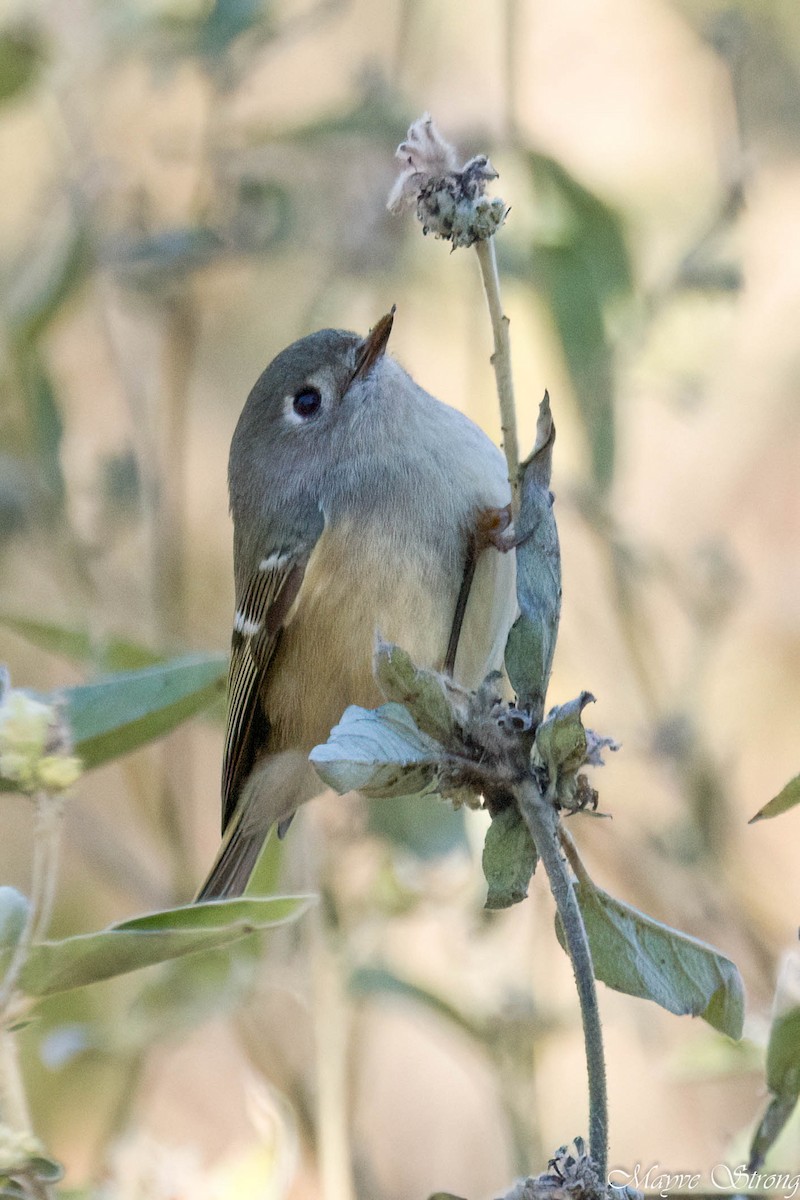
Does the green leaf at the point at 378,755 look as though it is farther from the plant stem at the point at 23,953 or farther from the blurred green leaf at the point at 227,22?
the blurred green leaf at the point at 227,22

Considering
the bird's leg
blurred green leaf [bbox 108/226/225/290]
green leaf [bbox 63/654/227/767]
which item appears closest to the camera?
green leaf [bbox 63/654/227/767]

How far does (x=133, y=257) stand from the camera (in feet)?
7.06

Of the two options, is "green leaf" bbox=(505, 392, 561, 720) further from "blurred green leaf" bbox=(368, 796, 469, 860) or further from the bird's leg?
"blurred green leaf" bbox=(368, 796, 469, 860)

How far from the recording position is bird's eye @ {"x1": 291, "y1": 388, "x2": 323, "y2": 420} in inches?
70.5

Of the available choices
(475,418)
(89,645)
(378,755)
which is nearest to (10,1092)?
(378,755)

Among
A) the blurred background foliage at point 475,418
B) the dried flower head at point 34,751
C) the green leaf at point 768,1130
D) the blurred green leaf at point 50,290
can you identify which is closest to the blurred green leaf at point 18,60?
the blurred background foliage at point 475,418

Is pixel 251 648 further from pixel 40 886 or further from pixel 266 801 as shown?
pixel 40 886

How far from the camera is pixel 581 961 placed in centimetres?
70

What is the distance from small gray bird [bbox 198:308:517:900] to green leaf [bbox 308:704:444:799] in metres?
0.58

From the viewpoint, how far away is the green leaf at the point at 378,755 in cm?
81

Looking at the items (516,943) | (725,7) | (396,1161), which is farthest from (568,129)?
(396,1161)

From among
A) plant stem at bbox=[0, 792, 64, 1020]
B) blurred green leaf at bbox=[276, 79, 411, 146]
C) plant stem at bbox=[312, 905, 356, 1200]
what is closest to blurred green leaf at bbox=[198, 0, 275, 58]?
blurred green leaf at bbox=[276, 79, 411, 146]

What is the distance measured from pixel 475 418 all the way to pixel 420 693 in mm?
1350

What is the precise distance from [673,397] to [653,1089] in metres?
1.28
